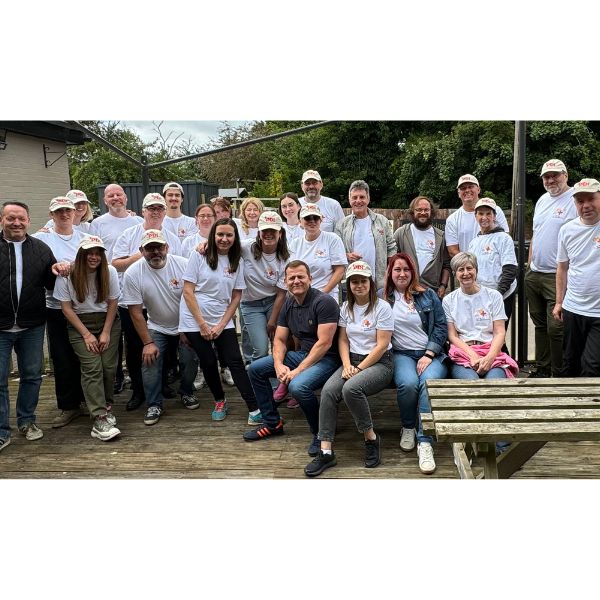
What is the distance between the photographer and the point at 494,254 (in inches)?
183

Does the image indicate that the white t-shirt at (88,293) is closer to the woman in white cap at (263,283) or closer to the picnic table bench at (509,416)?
the woman in white cap at (263,283)

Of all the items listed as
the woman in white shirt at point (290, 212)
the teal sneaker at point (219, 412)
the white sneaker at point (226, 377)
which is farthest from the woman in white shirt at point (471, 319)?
the white sneaker at point (226, 377)

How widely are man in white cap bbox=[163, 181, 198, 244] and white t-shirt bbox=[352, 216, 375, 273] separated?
1.53 metres

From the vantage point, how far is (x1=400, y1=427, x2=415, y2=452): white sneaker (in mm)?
3926

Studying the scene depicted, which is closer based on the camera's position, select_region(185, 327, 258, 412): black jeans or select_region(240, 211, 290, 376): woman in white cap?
select_region(185, 327, 258, 412): black jeans

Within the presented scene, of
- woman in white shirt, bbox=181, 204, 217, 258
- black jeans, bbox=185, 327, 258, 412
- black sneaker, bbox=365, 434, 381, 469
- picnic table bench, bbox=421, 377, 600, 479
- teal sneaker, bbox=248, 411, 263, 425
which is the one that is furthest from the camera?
woman in white shirt, bbox=181, 204, 217, 258

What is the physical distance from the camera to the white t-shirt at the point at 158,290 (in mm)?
4547

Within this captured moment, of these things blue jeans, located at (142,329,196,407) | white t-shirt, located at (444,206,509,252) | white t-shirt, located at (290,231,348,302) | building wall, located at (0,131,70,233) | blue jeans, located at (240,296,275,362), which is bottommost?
blue jeans, located at (142,329,196,407)

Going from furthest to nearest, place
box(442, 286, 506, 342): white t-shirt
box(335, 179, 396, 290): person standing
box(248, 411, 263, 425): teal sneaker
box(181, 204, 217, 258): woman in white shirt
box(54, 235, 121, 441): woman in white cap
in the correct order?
box(181, 204, 217, 258): woman in white shirt
box(335, 179, 396, 290): person standing
box(248, 411, 263, 425): teal sneaker
box(54, 235, 121, 441): woman in white cap
box(442, 286, 506, 342): white t-shirt

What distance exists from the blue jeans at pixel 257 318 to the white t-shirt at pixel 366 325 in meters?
0.89

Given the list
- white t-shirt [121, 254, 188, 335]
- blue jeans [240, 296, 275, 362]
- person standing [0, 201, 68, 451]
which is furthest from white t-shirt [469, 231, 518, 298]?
person standing [0, 201, 68, 451]

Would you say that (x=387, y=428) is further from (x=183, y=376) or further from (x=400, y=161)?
(x=400, y=161)

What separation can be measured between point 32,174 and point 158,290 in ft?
27.7

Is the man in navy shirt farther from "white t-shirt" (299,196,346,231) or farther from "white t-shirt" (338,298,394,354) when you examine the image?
"white t-shirt" (299,196,346,231)
